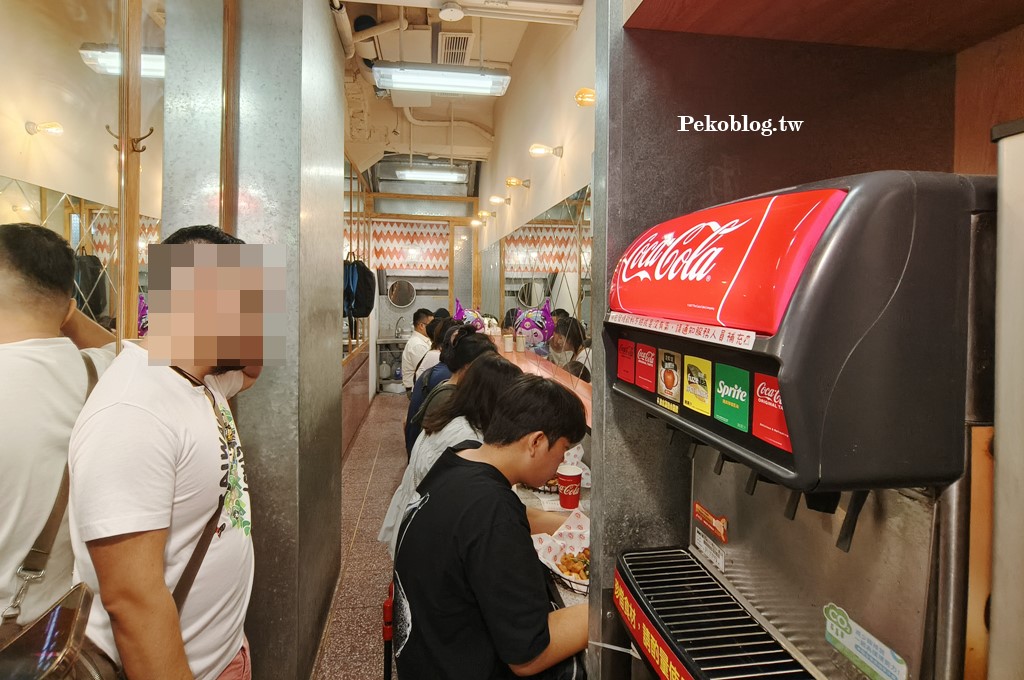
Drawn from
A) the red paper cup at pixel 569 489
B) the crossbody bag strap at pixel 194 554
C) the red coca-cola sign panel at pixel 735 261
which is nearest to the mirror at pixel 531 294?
the red paper cup at pixel 569 489

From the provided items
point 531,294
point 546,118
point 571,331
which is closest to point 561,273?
point 571,331

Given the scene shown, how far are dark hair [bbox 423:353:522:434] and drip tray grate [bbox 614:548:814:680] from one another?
1.08m

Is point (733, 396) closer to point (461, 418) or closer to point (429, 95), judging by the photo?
point (461, 418)

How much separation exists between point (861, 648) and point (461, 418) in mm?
1641

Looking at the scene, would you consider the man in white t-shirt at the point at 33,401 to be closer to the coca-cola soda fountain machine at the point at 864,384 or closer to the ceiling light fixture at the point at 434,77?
the coca-cola soda fountain machine at the point at 864,384

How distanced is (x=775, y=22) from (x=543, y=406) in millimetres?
1061

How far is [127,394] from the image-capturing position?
103 centimetres

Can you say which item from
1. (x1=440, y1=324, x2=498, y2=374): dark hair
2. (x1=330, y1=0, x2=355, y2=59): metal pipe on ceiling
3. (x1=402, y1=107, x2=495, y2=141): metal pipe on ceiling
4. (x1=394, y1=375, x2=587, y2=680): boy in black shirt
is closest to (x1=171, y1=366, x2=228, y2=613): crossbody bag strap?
(x1=394, y1=375, x2=587, y2=680): boy in black shirt

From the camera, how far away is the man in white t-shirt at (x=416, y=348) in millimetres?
5215

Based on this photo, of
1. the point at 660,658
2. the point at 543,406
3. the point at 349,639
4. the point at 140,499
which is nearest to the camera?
the point at 660,658

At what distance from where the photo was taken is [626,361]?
1.07 m

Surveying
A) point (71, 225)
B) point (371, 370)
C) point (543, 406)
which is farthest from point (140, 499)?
point (371, 370)

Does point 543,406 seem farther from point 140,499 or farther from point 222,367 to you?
point 140,499

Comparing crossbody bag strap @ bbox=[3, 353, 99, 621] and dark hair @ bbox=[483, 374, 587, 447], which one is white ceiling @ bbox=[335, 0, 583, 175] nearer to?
dark hair @ bbox=[483, 374, 587, 447]
